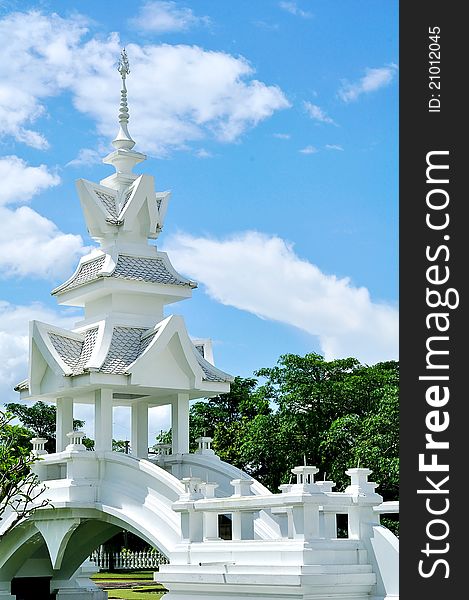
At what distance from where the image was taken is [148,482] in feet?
52.5

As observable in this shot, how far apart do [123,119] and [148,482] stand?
24.9 ft

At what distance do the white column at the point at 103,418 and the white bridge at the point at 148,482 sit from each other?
24mm

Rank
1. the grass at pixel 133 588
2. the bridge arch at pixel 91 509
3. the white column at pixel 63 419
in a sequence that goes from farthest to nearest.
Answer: the grass at pixel 133 588
the white column at pixel 63 419
the bridge arch at pixel 91 509

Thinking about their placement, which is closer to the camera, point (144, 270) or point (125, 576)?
point (144, 270)

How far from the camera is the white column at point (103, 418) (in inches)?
702

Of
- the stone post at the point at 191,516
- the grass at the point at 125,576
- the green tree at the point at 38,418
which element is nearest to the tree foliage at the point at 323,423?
the grass at the point at 125,576

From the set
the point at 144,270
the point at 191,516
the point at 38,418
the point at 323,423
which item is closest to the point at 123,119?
the point at 144,270

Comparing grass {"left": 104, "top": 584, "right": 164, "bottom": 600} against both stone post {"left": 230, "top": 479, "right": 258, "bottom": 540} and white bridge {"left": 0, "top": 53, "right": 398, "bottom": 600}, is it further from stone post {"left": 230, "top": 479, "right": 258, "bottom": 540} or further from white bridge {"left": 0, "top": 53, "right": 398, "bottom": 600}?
stone post {"left": 230, "top": 479, "right": 258, "bottom": 540}

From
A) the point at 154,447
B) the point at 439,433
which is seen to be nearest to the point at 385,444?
the point at 154,447

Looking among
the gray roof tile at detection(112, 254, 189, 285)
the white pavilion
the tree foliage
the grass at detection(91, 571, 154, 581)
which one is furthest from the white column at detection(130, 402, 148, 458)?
the grass at detection(91, 571, 154, 581)

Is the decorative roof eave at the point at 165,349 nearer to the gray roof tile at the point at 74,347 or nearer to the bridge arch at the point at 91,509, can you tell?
the gray roof tile at the point at 74,347

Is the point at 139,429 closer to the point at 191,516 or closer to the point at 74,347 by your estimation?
the point at 74,347

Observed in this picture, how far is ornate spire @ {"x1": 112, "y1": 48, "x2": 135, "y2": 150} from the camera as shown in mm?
20047

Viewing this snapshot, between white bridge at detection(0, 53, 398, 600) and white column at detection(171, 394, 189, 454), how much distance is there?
0.02 meters
